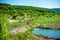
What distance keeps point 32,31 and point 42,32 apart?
27 cm

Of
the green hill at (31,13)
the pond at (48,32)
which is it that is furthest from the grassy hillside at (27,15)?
the pond at (48,32)

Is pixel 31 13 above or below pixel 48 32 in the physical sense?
above

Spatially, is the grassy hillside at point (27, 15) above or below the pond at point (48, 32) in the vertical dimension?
above

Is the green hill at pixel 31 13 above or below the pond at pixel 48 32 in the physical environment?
above

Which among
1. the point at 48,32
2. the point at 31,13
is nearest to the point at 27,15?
the point at 31,13

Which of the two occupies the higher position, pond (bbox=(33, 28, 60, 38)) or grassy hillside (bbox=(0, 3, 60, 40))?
grassy hillside (bbox=(0, 3, 60, 40))

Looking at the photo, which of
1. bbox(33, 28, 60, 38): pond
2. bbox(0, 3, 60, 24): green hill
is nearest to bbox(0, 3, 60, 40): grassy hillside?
bbox(0, 3, 60, 24): green hill

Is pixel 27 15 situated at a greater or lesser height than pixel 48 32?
Answer: greater

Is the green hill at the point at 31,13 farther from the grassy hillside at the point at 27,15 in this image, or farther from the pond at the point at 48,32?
the pond at the point at 48,32

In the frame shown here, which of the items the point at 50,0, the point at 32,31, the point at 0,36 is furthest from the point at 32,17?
the point at 0,36

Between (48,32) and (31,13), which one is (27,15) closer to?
(31,13)

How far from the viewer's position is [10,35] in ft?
13.9

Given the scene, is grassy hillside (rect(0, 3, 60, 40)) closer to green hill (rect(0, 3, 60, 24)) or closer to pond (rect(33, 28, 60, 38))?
green hill (rect(0, 3, 60, 24))

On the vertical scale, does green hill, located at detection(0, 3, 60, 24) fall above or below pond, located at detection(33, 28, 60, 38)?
above
